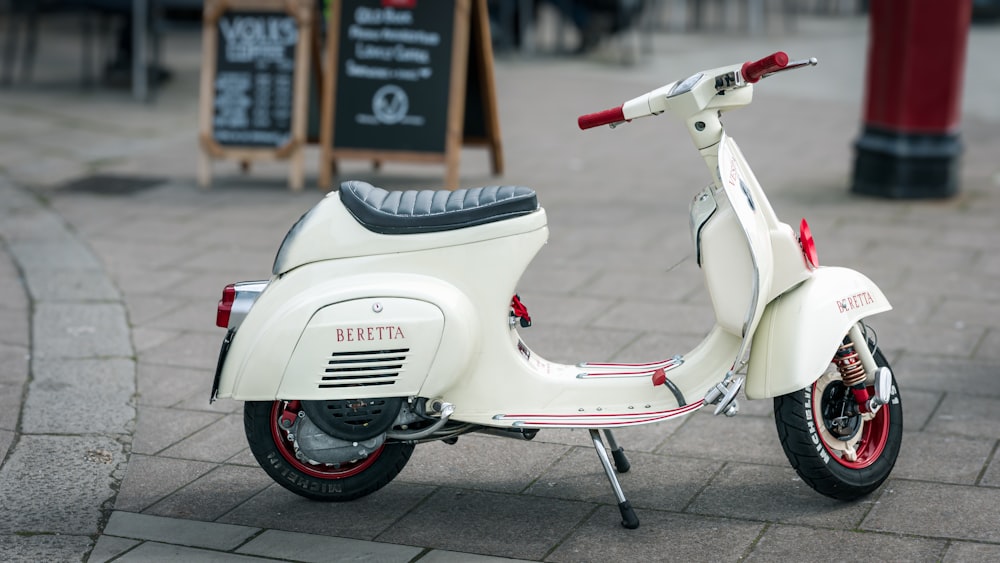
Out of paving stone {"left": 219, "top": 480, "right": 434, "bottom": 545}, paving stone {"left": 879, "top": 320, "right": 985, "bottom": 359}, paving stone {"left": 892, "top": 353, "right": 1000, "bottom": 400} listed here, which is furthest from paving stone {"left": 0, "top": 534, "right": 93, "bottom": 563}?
paving stone {"left": 879, "top": 320, "right": 985, "bottom": 359}

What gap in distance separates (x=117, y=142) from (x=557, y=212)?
3940 mm

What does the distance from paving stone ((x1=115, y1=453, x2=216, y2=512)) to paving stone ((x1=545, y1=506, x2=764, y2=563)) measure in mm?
1289

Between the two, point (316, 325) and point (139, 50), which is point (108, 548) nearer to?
point (316, 325)

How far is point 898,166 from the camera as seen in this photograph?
26.5ft

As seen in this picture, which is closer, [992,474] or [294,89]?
[992,474]

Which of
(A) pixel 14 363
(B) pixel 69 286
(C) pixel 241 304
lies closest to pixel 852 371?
(C) pixel 241 304

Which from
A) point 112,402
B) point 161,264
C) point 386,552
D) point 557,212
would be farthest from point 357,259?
point 557,212

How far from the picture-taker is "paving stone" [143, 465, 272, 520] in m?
3.88

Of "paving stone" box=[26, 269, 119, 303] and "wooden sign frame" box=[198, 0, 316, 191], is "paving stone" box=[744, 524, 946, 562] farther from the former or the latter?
"wooden sign frame" box=[198, 0, 316, 191]

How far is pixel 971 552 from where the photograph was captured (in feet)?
11.5

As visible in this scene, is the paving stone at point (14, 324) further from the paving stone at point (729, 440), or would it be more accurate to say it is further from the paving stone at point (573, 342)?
the paving stone at point (729, 440)

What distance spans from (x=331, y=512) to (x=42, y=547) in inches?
32.8

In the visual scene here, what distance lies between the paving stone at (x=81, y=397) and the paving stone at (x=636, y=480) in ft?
5.14

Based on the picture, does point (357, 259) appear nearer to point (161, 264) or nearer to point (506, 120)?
point (161, 264)
